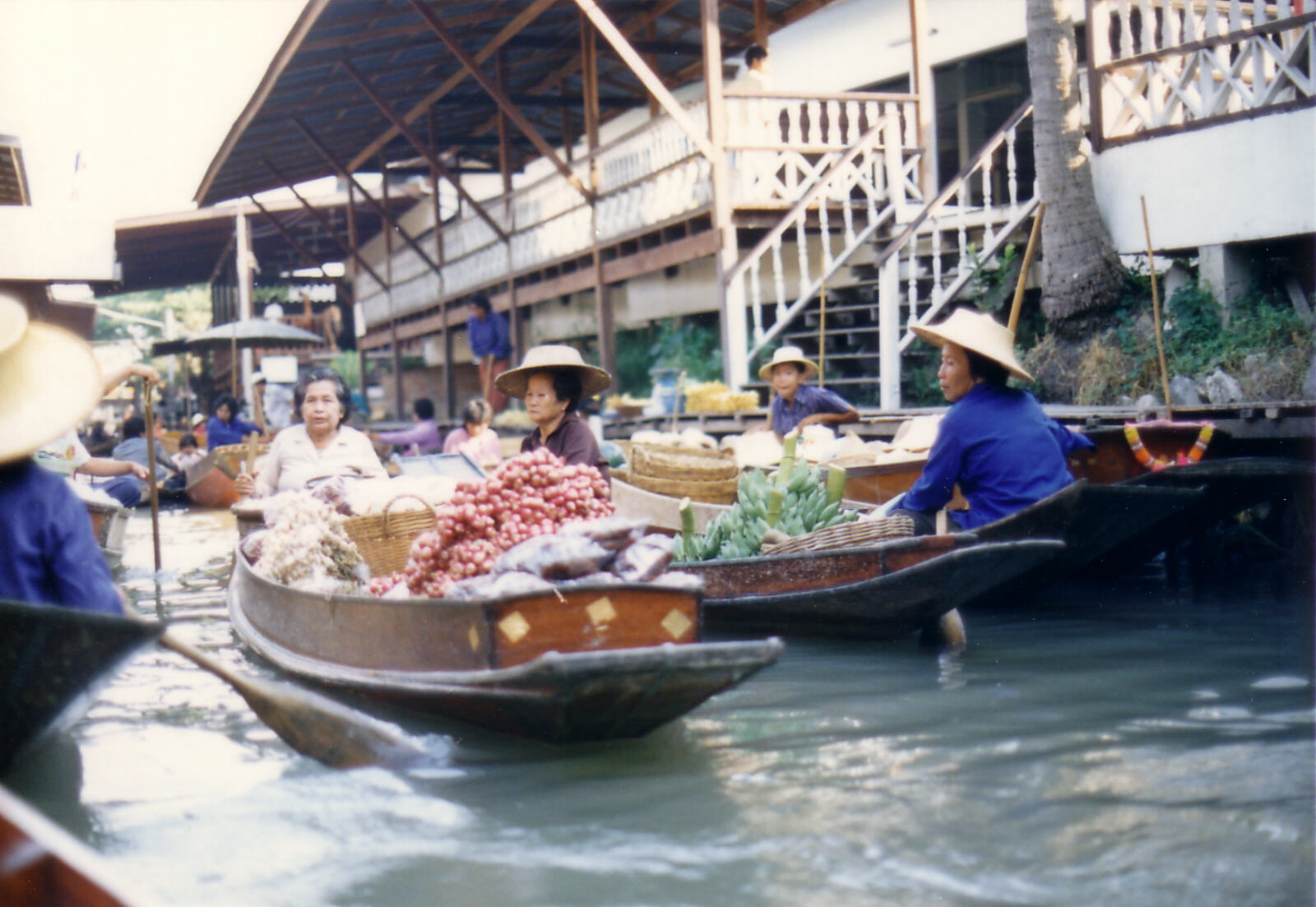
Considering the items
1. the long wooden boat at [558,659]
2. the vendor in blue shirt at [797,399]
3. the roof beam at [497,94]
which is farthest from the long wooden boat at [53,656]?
the roof beam at [497,94]

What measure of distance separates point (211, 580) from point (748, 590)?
477 centimetres

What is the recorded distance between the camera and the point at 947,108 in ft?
42.6

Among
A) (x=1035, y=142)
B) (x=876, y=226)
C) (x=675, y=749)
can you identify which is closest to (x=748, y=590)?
(x=675, y=749)

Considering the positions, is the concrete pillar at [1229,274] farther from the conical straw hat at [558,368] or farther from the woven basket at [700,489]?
the conical straw hat at [558,368]

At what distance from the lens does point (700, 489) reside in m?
6.85

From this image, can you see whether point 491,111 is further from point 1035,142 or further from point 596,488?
point 596,488

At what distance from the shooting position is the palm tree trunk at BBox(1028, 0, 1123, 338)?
8.47 m

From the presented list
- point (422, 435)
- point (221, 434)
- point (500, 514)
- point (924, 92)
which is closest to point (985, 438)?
point (500, 514)

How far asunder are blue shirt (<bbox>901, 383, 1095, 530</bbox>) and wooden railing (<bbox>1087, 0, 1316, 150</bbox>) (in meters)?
3.60

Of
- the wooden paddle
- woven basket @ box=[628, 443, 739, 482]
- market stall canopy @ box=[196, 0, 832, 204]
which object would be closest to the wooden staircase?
woven basket @ box=[628, 443, 739, 482]

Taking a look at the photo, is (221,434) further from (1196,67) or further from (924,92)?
(1196,67)

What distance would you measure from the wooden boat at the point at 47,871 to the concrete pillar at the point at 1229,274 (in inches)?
321

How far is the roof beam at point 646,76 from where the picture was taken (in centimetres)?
973

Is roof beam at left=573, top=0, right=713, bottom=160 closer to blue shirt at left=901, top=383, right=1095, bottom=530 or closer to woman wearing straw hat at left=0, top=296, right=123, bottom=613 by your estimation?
blue shirt at left=901, top=383, right=1095, bottom=530
